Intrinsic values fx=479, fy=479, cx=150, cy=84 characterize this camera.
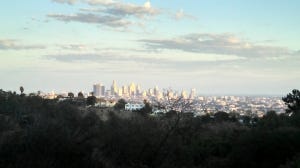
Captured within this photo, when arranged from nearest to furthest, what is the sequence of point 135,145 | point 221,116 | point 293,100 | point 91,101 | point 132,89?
1. point 135,145
2. point 293,100
3. point 221,116
4. point 91,101
5. point 132,89

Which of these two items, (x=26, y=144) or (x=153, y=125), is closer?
(x=26, y=144)

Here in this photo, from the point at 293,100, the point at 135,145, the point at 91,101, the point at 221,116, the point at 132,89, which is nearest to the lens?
the point at 135,145

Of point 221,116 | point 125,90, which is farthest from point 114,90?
point 221,116

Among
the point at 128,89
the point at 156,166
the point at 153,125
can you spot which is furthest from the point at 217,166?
the point at 128,89

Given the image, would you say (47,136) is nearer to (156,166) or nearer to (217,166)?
(156,166)

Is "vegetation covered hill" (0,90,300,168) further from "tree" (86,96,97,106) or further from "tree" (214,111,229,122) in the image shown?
"tree" (86,96,97,106)

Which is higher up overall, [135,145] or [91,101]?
[91,101]

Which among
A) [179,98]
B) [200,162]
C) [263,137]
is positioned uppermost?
[179,98]

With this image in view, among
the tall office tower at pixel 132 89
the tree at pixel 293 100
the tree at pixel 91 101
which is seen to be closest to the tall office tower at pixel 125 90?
the tall office tower at pixel 132 89

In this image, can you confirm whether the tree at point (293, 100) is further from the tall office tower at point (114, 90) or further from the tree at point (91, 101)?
the tall office tower at point (114, 90)

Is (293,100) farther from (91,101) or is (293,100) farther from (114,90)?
(114,90)
